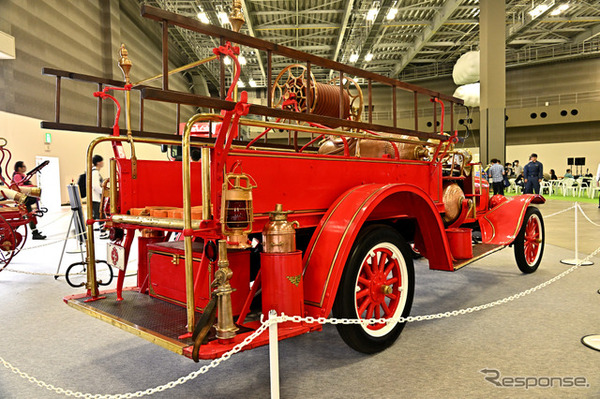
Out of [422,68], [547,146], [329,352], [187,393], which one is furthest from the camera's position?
[422,68]

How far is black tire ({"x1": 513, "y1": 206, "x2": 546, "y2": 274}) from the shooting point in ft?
14.8

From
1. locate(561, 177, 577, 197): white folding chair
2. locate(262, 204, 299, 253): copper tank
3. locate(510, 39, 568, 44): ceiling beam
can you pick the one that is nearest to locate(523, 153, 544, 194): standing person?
locate(561, 177, 577, 197): white folding chair

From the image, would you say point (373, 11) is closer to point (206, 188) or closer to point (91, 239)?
point (91, 239)

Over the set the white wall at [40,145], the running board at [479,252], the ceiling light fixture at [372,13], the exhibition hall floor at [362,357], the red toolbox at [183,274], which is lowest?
the exhibition hall floor at [362,357]

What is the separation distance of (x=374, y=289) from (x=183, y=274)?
1174 mm

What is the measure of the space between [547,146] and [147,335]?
25.8m

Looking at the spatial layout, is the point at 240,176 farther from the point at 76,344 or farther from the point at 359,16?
the point at 359,16

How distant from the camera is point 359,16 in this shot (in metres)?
15.1

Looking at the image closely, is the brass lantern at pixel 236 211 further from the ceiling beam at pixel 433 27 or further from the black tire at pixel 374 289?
the ceiling beam at pixel 433 27

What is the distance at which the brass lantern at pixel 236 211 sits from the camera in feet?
6.15

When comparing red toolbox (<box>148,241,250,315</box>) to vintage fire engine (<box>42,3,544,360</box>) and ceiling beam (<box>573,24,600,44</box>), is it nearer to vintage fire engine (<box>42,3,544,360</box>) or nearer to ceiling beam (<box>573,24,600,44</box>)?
vintage fire engine (<box>42,3,544,360</box>)

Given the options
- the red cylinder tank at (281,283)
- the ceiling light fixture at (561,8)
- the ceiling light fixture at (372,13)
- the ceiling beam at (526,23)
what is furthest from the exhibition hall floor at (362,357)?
the ceiling light fixture at (561,8)

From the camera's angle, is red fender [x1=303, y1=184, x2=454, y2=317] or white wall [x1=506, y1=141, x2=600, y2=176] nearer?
red fender [x1=303, y1=184, x2=454, y2=317]

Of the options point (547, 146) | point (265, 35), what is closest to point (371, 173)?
point (265, 35)
